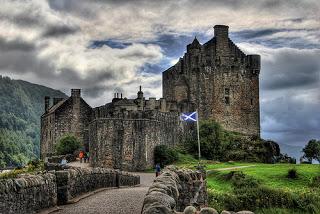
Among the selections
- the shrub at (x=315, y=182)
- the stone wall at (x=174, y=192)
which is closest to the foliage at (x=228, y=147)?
the shrub at (x=315, y=182)

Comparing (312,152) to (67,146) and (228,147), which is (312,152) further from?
(67,146)

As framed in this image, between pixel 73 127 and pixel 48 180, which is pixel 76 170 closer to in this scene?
pixel 48 180

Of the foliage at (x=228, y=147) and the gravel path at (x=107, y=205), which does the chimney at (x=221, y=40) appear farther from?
the gravel path at (x=107, y=205)

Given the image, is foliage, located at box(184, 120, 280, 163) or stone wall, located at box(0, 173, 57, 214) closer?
stone wall, located at box(0, 173, 57, 214)

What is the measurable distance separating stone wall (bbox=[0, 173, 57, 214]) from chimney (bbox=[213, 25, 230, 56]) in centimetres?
8086

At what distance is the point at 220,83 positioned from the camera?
9875 cm

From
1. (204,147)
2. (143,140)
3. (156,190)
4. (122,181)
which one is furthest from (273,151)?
(156,190)

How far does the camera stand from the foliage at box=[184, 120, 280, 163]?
80.5m

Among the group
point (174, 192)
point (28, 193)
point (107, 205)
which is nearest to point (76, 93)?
point (107, 205)

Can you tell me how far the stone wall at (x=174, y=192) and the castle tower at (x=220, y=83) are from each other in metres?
71.8

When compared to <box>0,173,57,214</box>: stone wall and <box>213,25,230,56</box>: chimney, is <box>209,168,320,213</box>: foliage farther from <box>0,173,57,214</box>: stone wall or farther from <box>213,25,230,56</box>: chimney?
<box>213,25,230,56</box>: chimney

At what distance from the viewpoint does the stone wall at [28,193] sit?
15.1 meters

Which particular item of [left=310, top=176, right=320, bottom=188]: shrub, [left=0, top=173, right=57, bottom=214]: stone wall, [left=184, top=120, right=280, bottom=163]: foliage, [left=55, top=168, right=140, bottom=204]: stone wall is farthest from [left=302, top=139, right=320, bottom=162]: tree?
[left=0, top=173, right=57, bottom=214]: stone wall

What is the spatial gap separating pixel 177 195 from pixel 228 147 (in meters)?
68.7
